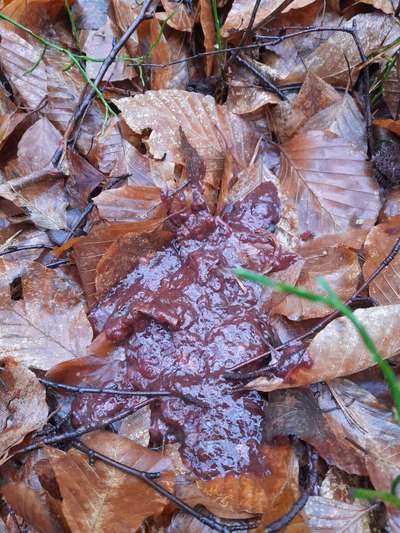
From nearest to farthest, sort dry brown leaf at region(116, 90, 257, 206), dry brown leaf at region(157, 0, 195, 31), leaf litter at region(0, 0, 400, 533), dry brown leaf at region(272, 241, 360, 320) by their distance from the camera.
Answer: leaf litter at region(0, 0, 400, 533)
dry brown leaf at region(272, 241, 360, 320)
dry brown leaf at region(116, 90, 257, 206)
dry brown leaf at region(157, 0, 195, 31)

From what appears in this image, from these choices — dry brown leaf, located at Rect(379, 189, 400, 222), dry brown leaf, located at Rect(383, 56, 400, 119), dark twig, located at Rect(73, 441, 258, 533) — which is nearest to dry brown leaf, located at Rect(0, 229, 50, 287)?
dark twig, located at Rect(73, 441, 258, 533)

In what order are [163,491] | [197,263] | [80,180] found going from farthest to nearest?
[80,180]
[197,263]
[163,491]

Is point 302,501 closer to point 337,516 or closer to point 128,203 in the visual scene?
point 337,516

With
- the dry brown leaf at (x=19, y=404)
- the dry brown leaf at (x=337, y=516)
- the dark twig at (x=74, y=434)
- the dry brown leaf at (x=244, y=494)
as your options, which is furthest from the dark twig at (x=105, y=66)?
the dry brown leaf at (x=337, y=516)

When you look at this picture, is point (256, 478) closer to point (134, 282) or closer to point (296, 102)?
point (134, 282)

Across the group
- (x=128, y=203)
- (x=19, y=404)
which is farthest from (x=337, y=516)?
(x=128, y=203)

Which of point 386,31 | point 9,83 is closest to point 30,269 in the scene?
point 9,83

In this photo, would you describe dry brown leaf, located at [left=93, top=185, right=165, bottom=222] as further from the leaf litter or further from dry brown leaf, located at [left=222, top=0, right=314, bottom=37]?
dry brown leaf, located at [left=222, top=0, right=314, bottom=37]
